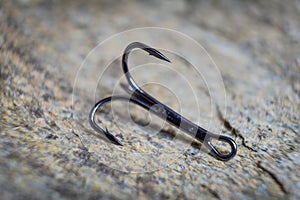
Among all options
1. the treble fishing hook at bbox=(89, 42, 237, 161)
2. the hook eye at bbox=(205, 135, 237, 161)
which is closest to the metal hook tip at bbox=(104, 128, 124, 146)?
the treble fishing hook at bbox=(89, 42, 237, 161)

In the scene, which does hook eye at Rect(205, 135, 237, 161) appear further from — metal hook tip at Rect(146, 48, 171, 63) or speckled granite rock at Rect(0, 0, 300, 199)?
metal hook tip at Rect(146, 48, 171, 63)

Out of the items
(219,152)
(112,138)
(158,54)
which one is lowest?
(112,138)

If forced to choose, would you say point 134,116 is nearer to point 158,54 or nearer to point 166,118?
point 166,118

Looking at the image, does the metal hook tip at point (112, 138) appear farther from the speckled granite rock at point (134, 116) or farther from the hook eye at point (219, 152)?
the hook eye at point (219, 152)

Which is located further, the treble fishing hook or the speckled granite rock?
the treble fishing hook

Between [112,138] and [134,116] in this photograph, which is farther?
[134,116]

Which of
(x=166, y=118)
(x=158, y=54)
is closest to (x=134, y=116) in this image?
(x=166, y=118)

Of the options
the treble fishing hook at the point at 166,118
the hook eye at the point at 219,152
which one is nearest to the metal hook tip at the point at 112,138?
the treble fishing hook at the point at 166,118

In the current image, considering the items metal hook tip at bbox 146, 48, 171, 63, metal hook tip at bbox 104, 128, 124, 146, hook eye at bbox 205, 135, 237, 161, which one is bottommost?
metal hook tip at bbox 104, 128, 124, 146

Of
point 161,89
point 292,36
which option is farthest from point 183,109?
point 292,36

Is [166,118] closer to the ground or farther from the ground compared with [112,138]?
farther from the ground
